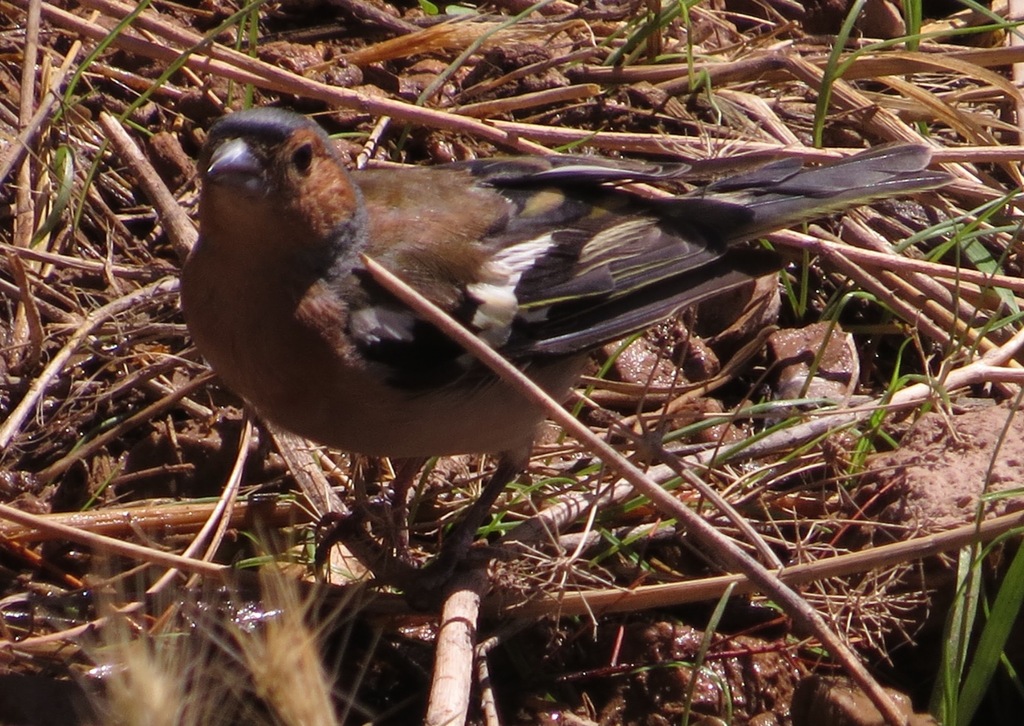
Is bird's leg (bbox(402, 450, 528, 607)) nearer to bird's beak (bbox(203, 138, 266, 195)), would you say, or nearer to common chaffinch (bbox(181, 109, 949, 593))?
common chaffinch (bbox(181, 109, 949, 593))

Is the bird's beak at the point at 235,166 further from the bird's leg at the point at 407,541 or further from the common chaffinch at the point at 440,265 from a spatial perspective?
the bird's leg at the point at 407,541

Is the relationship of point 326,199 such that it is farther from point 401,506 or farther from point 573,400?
point 573,400

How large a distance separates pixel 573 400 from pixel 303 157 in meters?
1.32

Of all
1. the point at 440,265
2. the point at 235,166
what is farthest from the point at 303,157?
the point at 440,265

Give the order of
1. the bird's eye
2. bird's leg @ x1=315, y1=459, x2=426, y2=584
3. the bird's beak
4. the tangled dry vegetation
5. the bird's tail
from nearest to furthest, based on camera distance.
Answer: the bird's beak
the bird's eye
the tangled dry vegetation
bird's leg @ x1=315, y1=459, x2=426, y2=584
the bird's tail

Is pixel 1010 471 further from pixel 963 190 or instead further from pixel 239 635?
pixel 239 635

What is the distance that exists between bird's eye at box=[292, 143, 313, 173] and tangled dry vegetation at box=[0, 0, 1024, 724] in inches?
31.5

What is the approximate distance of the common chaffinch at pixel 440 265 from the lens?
3.42 metres

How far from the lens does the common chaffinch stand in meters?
3.42

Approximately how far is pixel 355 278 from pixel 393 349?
9.8 inches

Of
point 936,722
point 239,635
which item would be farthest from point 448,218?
point 239,635

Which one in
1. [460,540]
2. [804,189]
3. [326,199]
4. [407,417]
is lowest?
[460,540]

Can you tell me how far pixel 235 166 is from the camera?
3170mm

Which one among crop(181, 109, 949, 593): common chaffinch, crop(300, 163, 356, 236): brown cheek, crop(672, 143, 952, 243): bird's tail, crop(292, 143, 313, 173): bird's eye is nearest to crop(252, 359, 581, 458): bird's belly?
crop(181, 109, 949, 593): common chaffinch
